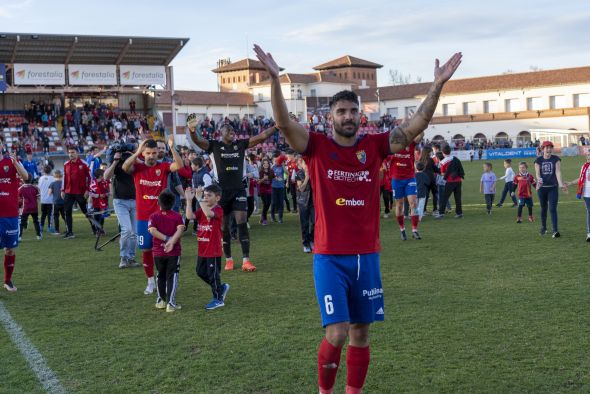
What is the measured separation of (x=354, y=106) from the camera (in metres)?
4.50

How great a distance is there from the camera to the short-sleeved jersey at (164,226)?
799 cm

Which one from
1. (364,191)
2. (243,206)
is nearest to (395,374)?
(364,191)

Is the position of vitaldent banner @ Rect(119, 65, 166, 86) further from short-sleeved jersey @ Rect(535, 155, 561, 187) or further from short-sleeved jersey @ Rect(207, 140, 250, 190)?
short-sleeved jersey @ Rect(207, 140, 250, 190)

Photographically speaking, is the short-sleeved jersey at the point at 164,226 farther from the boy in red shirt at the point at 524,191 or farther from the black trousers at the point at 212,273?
the boy in red shirt at the point at 524,191

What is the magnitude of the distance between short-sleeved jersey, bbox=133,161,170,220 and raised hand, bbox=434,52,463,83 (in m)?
5.37

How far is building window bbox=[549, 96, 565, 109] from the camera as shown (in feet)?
269

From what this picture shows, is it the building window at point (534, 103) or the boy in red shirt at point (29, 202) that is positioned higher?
the building window at point (534, 103)

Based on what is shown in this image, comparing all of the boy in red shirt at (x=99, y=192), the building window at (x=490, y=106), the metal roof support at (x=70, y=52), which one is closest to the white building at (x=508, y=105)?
the building window at (x=490, y=106)

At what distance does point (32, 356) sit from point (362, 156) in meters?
3.76

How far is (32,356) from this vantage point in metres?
6.26

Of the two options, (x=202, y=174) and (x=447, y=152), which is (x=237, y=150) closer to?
(x=202, y=174)

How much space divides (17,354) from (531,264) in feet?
23.8

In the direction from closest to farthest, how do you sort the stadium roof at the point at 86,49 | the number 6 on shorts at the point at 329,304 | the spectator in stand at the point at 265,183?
the number 6 on shorts at the point at 329,304, the spectator in stand at the point at 265,183, the stadium roof at the point at 86,49

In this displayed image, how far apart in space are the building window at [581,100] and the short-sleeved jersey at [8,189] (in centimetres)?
8124
